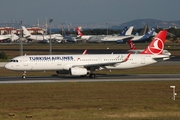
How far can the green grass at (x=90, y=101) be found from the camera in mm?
27406

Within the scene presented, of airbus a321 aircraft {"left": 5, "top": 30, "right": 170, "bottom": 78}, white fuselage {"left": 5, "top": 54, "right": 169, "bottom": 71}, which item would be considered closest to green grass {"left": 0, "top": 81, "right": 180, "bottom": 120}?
airbus a321 aircraft {"left": 5, "top": 30, "right": 170, "bottom": 78}

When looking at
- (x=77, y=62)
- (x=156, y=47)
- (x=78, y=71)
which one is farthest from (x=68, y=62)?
(x=156, y=47)

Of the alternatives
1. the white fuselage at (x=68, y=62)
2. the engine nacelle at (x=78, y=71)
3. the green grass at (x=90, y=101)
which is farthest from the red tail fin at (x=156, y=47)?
the green grass at (x=90, y=101)

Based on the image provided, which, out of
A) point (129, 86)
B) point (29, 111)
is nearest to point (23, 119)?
point (29, 111)

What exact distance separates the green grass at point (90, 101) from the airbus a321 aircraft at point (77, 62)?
20.9 feet

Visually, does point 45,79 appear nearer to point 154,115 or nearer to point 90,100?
point 90,100

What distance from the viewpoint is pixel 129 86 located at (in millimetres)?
42062

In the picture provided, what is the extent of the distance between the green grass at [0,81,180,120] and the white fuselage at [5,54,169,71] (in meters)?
6.75

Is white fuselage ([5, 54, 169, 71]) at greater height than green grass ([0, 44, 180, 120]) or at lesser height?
greater

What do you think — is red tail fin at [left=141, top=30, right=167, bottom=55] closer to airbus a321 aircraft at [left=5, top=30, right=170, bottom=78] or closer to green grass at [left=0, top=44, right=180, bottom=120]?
airbus a321 aircraft at [left=5, top=30, right=170, bottom=78]

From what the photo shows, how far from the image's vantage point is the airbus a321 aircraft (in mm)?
50250

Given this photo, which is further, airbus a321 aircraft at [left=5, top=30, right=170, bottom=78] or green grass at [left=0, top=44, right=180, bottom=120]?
airbus a321 aircraft at [left=5, top=30, right=170, bottom=78]

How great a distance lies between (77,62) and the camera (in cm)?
5103

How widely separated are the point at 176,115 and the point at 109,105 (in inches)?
217
